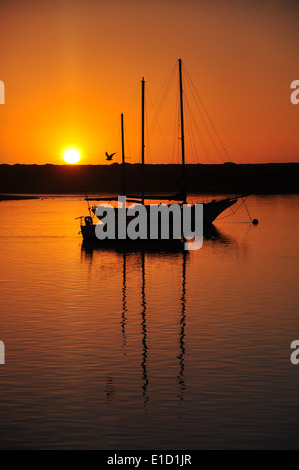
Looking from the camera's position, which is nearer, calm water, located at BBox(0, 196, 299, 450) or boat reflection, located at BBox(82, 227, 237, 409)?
calm water, located at BBox(0, 196, 299, 450)

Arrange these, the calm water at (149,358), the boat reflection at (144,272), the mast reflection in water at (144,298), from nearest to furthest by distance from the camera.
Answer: the calm water at (149,358) → the mast reflection in water at (144,298) → the boat reflection at (144,272)

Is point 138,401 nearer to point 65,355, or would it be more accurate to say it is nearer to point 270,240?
point 65,355

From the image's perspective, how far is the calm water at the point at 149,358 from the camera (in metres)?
14.9

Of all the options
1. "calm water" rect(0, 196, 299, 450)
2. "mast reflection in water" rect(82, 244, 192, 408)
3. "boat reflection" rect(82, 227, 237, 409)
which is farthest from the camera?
"boat reflection" rect(82, 227, 237, 409)

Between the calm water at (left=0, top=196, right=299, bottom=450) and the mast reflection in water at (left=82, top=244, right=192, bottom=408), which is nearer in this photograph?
the calm water at (left=0, top=196, right=299, bottom=450)

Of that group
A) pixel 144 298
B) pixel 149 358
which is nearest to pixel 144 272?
pixel 144 298

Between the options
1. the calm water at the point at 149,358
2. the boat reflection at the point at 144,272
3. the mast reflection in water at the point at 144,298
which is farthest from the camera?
the boat reflection at the point at 144,272

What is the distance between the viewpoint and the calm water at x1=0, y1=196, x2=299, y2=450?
14927mm

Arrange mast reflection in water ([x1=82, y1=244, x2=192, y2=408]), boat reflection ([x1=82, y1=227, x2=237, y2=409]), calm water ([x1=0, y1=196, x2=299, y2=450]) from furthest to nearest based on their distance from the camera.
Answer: boat reflection ([x1=82, y1=227, x2=237, y2=409]) < mast reflection in water ([x1=82, y1=244, x2=192, y2=408]) < calm water ([x1=0, y1=196, x2=299, y2=450])

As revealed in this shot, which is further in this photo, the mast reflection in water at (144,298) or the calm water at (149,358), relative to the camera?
the mast reflection in water at (144,298)

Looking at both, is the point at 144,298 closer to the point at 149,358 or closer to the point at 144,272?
the point at 144,272

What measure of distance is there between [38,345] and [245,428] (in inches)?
348

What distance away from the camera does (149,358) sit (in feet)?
67.9
